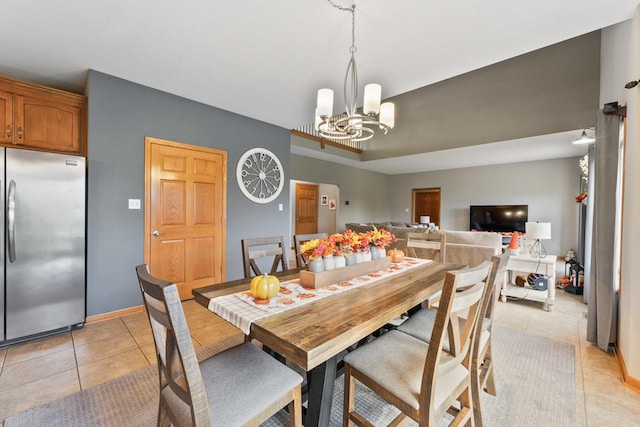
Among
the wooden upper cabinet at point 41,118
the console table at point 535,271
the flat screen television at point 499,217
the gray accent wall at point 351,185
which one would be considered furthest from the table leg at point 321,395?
the flat screen television at point 499,217

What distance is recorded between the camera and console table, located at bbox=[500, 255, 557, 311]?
3.10 m

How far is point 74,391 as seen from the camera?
1.70 metres

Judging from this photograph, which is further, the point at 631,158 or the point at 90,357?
the point at 90,357

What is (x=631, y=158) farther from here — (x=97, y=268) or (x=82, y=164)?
(x=97, y=268)

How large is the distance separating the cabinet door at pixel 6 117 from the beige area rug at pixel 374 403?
2.22m

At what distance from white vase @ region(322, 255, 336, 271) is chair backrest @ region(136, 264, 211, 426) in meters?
0.83

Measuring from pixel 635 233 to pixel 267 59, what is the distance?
3.00 metres

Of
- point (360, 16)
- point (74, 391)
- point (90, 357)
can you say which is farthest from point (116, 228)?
point (360, 16)

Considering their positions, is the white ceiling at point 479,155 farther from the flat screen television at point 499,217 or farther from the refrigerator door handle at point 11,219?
the refrigerator door handle at point 11,219

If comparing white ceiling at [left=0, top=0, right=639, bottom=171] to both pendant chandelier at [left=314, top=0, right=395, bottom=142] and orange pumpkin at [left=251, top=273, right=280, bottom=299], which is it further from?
orange pumpkin at [left=251, top=273, right=280, bottom=299]

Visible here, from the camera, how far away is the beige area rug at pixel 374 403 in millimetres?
1471

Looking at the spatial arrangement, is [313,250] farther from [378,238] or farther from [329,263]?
[378,238]

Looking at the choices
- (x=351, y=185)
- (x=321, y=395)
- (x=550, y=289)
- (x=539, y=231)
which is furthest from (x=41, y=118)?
(x=351, y=185)

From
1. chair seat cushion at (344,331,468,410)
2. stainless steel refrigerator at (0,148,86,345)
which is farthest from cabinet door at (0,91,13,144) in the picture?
chair seat cushion at (344,331,468,410)
